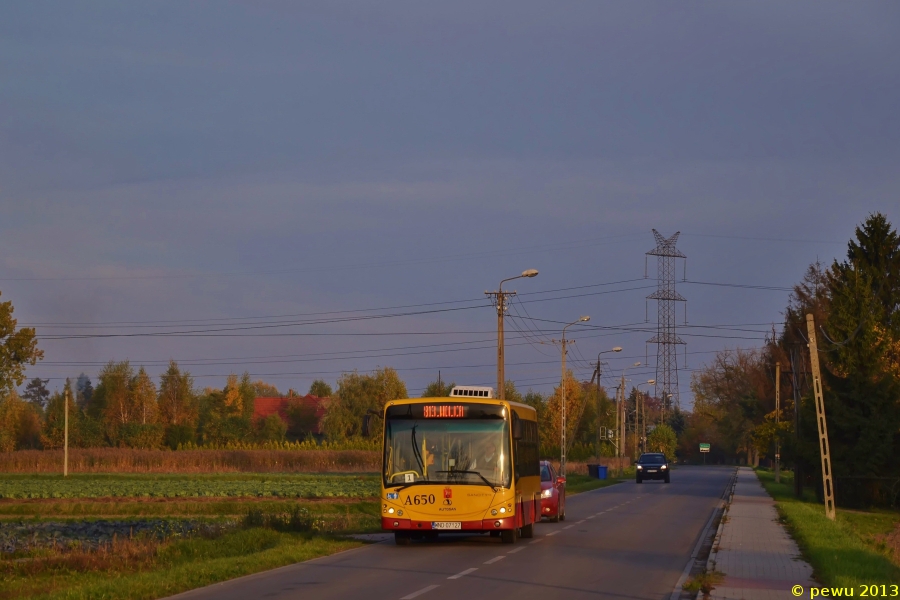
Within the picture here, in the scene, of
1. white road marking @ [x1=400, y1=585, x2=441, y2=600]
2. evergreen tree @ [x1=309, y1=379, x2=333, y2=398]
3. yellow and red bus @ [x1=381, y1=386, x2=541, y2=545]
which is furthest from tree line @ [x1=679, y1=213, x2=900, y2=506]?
evergreen tree @ [x1=309, y1=379, x2=333, y2=398]

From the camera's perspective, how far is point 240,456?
233 ft

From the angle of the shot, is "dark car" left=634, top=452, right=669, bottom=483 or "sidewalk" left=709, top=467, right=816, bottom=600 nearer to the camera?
"sidewalk" left=709, top=467, right=816, bottom=600

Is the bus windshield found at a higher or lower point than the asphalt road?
higher

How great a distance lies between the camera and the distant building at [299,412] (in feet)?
392

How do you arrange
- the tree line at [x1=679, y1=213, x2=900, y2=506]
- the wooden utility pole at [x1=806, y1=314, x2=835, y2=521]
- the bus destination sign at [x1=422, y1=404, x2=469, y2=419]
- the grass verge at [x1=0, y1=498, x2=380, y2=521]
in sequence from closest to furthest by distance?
the bus destination sign at [x1=422, y1=404, x2=469, y2=419] → the wooden utility pole at [x1=806, y1=314, x2=835, y2=521] → the grass verge at [x1=0, y1=498, x2=380, y2=521] → the tree line at [x1=679, y1=213, x2=900, y2=506]

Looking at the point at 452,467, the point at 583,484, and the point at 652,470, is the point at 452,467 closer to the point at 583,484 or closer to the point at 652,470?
the point at 583,484

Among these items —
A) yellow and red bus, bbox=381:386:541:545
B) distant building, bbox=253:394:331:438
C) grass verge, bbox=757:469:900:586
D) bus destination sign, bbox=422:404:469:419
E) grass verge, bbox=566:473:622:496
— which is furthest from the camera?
distant building, bbox=253:394:331:438

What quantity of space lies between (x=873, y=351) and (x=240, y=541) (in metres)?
32.0

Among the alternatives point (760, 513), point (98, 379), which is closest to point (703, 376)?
point (98, 379)

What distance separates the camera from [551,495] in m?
28.1

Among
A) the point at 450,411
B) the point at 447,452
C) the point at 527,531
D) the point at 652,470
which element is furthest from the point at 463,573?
the point at 652,470

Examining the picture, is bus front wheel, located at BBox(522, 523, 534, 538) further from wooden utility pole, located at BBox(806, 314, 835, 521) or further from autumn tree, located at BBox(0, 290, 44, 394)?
autumn tree, located at BBox(0, 290, 44, 394)

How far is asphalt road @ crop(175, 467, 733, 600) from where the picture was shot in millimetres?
13677

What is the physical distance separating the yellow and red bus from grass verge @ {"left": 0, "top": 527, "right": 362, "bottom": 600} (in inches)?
67.3
